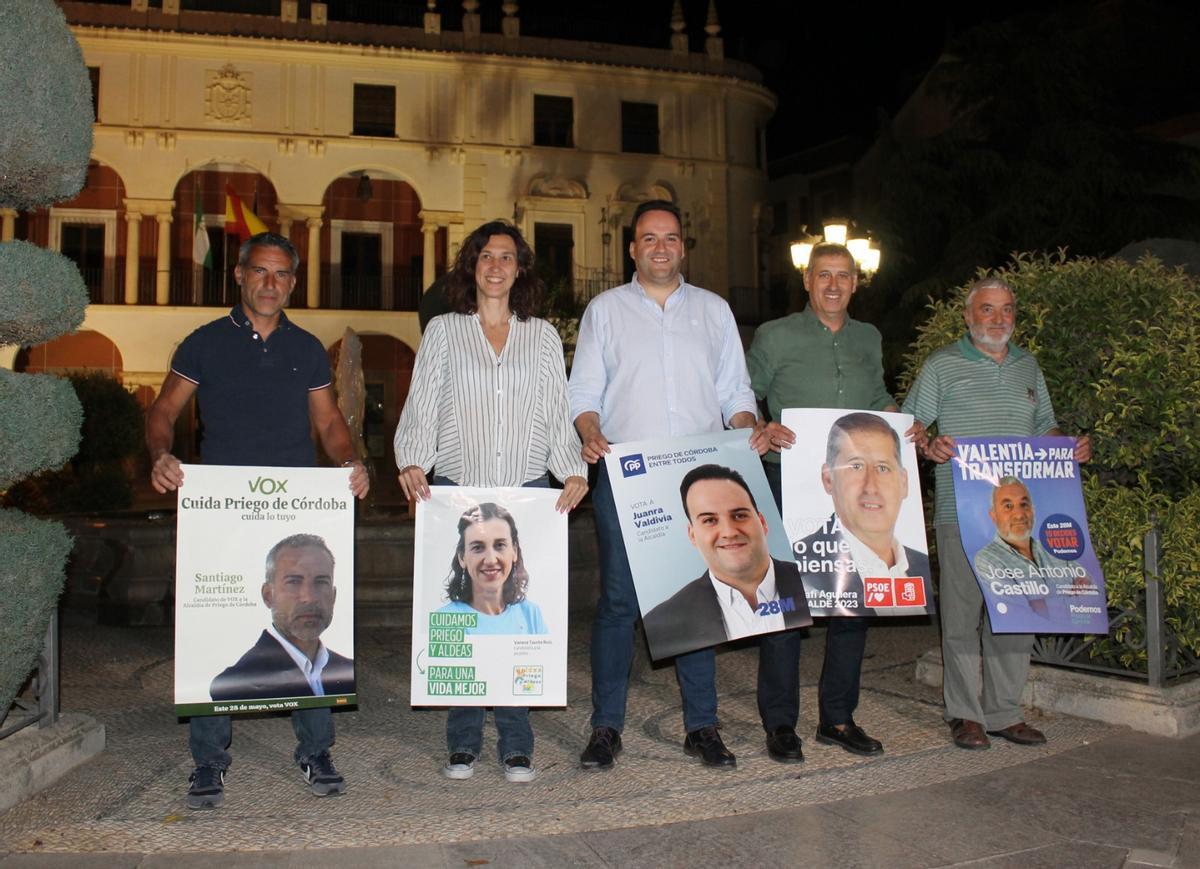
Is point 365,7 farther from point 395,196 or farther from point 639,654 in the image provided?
point 639,654

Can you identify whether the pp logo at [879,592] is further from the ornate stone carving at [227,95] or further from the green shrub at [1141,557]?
the ornate stone carving at [227,95]

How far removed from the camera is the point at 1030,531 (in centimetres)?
471

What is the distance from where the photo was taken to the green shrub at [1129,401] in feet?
16.5

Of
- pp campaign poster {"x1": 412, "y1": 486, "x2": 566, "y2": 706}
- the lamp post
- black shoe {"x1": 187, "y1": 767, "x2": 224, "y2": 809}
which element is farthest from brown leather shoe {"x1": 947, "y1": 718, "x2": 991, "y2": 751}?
the lamp post

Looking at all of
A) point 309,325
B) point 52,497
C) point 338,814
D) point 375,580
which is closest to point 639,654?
point 375,580

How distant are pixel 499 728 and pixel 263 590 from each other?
1.07 meters

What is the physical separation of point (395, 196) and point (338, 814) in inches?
1070

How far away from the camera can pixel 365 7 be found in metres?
29.0

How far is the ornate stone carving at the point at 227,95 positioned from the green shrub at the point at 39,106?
82.2ft

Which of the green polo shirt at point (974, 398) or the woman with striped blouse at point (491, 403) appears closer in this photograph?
the woman with striped blouse at point (491, 403)

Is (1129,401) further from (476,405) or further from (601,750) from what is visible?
(476,405)

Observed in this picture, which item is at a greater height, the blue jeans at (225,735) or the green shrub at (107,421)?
the green shrub at (107,421)

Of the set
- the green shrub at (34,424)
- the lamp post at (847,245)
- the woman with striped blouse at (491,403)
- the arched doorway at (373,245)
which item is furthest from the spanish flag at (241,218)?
the woman with striped blouse at (491,403)

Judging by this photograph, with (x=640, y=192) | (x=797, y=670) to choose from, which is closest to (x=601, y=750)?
(x=797, y=670)
